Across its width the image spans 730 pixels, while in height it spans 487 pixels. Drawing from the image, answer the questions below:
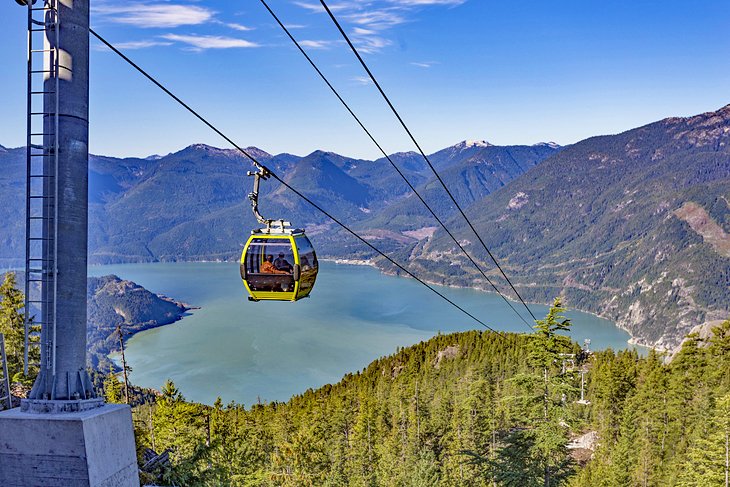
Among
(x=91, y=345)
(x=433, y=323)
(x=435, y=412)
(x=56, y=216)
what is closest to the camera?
(x=56, y=216)

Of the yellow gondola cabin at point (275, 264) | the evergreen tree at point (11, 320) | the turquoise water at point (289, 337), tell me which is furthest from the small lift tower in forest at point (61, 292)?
the turquoise water at point (289, 337)

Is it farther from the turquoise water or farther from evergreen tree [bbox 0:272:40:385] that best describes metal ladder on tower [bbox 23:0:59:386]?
the turquoise water

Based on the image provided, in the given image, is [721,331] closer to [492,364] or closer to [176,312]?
[492,364]

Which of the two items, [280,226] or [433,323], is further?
[433,323]

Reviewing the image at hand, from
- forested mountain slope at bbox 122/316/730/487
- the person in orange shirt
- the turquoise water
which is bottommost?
the turquoise water

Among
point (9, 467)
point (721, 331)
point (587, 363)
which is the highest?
point (9, 467)

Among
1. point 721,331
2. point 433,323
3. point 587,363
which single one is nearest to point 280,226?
point 721,331

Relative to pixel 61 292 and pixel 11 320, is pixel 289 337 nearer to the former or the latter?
pixel 11 320

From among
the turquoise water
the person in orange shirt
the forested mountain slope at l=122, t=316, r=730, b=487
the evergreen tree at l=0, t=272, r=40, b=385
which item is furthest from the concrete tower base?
the turquoise water
